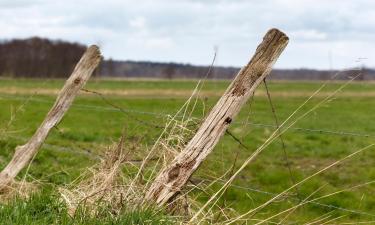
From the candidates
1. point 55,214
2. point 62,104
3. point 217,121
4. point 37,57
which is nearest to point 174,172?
point 217,121

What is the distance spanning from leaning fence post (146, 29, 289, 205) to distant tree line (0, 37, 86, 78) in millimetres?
92673

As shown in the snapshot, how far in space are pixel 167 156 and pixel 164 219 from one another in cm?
55

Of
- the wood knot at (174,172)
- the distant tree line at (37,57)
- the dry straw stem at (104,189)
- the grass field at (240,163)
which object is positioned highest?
the wood knot at (174,172)

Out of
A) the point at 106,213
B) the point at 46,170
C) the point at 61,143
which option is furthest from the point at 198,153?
the point at 61,143

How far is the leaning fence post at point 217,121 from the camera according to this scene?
4.45 metres

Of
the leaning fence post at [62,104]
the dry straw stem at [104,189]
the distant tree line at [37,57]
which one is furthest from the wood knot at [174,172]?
the distant tree line at [37,57]

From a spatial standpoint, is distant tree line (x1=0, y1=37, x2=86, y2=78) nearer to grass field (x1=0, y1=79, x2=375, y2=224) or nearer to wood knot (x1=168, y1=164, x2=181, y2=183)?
grass field (x1=0, y1=79, x2=375, y2=224)

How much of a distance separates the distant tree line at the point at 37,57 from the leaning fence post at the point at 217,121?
9267cm

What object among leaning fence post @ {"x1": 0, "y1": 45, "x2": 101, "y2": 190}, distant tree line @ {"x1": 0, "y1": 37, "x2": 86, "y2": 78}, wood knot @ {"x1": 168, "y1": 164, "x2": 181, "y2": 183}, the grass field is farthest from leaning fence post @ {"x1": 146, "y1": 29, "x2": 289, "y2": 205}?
distant tree line @ {"x1": 0, "y1": 37, "x2": 86, "y2": 78}

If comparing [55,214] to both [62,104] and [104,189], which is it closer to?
A: [104,189]

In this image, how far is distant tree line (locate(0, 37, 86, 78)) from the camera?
96000 millimetres

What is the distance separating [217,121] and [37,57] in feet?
314

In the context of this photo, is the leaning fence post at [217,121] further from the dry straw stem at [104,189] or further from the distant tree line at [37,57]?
the distant tree line at [37,57]

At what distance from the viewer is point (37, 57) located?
97562mm
